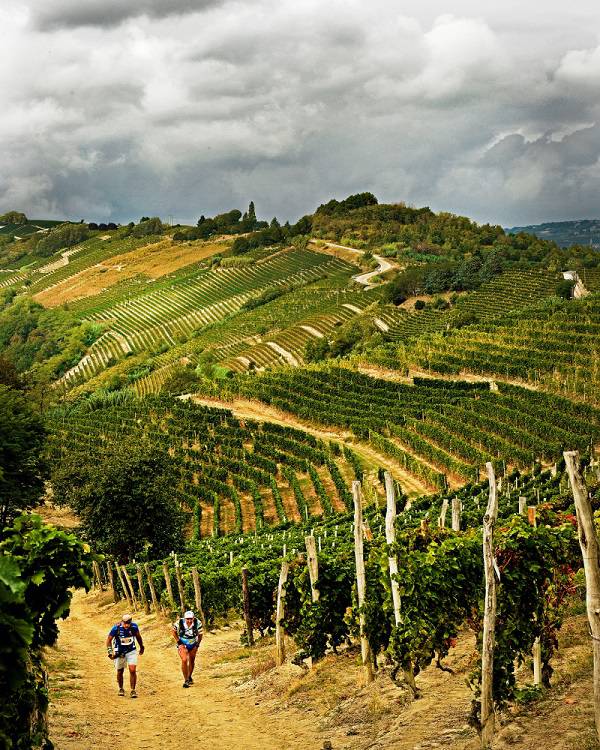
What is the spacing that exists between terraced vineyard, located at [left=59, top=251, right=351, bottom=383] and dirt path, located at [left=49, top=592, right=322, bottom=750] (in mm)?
96991

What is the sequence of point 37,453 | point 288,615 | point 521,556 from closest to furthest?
→ point 521,556, point 288,615, point 37,453

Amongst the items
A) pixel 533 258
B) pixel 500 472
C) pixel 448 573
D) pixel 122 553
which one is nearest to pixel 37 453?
pixel 122 553

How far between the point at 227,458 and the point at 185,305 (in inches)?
3080

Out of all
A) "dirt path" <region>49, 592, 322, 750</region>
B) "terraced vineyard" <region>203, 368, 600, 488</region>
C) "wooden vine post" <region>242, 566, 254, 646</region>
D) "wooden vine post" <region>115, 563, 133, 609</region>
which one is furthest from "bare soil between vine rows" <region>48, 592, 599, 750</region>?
"terraced vineyard" <region>203, 368, 600, 488</region>

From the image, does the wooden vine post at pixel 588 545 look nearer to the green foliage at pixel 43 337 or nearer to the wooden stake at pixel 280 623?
the wooden stake at pixel 280 623

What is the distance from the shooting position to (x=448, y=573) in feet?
34.3

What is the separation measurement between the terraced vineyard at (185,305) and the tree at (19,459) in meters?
75.1

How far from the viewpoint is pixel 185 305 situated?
12769 cm

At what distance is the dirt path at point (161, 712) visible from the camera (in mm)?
10484

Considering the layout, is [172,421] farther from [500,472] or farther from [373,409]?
[500,472]

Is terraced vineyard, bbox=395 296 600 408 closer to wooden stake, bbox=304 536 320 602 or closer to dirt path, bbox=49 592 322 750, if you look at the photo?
dirt path, bbox=49 592 322 750

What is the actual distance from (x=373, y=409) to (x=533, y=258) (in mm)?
66567

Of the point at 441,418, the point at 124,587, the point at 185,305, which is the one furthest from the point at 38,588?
the point at 185,305

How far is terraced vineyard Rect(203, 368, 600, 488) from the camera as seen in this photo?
44.2m
